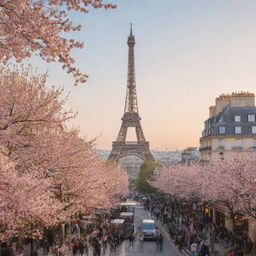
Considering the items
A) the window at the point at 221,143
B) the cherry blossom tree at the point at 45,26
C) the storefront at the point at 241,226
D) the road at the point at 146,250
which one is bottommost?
the road at the point at 146,250

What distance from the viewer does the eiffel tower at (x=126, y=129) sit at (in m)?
131

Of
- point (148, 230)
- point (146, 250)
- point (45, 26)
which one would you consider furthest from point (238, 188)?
point (45, 26)

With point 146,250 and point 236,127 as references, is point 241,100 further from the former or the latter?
point 146,250

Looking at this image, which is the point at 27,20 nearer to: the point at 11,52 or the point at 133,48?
the point at 11,52

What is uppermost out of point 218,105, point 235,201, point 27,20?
point 218,105

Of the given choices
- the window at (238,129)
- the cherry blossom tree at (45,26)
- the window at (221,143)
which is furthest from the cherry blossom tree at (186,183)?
the cherry blossom tree at (45,26)

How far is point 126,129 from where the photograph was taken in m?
135

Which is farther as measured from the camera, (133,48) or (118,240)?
(133,48)

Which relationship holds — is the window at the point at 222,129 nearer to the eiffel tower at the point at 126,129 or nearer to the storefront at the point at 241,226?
the storefront at the point at 241,226

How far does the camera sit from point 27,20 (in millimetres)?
9430

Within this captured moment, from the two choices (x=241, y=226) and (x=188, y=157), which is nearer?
(x=241, y=226)

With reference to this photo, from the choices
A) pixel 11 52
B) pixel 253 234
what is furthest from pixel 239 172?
pixel 11 52

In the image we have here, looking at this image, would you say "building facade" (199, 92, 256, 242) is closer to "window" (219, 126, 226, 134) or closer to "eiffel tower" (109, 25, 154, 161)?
"window" (219, 126, 226, 134)

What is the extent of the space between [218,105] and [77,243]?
40.7 meters
